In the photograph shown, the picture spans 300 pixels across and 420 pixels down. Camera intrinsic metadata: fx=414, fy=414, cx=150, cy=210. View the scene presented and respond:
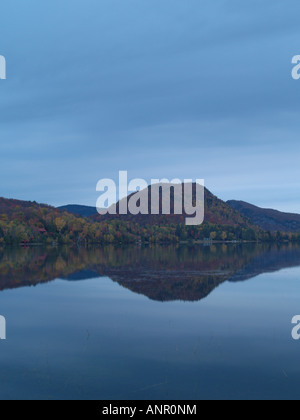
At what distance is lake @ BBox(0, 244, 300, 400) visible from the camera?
1383 cm

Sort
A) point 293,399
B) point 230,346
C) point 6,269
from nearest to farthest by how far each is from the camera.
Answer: point 293,399 → point 230,346 → point 6,269

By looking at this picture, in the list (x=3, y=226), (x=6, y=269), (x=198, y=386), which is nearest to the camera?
(x=198, y=386)

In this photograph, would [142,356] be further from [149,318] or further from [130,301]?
[130,301]

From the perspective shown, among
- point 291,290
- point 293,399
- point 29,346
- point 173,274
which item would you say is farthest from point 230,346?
point 173,274

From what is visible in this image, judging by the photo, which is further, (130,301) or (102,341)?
(130,301)

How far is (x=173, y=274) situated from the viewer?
152ft

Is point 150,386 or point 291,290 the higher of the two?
point 291,290

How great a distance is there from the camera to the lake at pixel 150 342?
13.8 m

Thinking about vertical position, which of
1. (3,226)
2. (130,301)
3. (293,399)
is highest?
(3,226)

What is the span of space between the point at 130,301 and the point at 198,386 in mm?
16979

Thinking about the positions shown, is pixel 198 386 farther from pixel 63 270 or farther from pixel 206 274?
pixel 63 270

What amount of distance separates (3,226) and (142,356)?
147m

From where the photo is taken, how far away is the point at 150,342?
1928cm

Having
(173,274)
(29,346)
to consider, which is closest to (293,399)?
(29,346)
